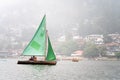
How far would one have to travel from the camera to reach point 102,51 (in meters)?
190

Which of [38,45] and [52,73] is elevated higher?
[38,45]

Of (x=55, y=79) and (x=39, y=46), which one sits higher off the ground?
(x=39, y=46)

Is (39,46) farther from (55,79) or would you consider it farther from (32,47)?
(55,79)

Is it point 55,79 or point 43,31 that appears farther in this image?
point 43,31

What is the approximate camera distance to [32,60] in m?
69.7

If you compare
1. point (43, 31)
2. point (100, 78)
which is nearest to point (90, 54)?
point (43, 31)

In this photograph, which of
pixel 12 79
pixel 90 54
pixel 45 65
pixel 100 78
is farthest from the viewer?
pixel 90 54

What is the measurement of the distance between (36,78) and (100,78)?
8.79m

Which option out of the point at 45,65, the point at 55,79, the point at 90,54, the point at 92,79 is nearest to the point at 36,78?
the point at 55,79

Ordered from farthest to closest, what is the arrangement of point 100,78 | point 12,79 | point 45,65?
point 45,65 → point 100,78 → point 12,79

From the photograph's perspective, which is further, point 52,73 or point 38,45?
point 38,45

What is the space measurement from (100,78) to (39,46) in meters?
Answer: 24.4

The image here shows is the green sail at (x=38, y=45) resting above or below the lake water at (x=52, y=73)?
above

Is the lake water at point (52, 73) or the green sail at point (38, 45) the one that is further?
the green sail at point (38, 45)
